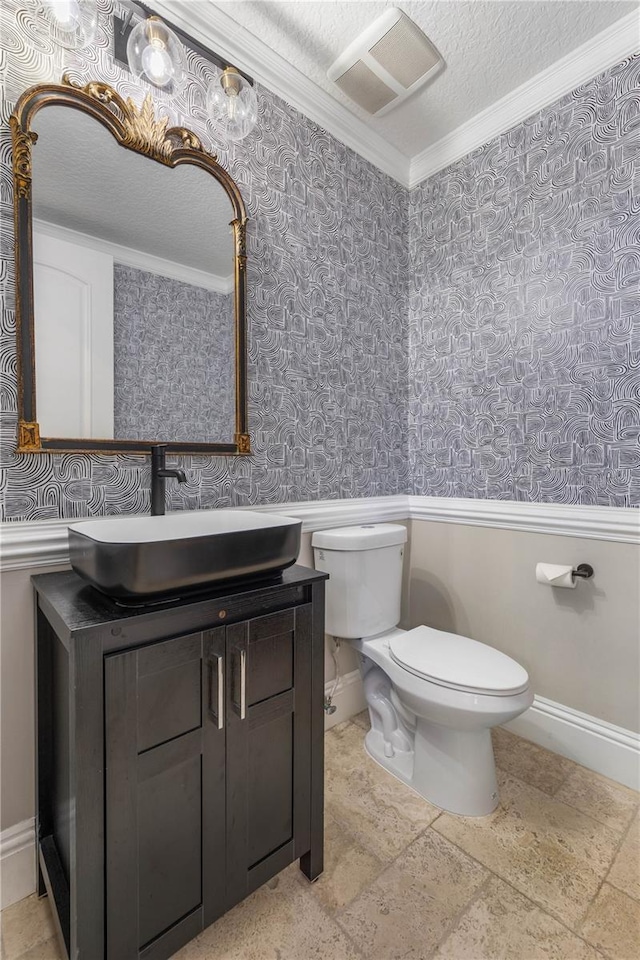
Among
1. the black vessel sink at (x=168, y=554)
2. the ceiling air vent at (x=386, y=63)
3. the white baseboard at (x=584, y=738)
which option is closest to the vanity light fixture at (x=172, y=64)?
the ceiling air vent at (x=386, y=63)

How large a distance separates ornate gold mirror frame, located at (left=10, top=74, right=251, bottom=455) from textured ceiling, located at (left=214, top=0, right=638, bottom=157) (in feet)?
1.68

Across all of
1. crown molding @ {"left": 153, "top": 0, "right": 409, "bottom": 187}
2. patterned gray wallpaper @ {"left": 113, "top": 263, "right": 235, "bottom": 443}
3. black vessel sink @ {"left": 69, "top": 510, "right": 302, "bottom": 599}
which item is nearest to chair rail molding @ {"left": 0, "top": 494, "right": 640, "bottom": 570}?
black vessel sink @ {"left": 69, "top": 510, "right": 302, "bottom": 599}

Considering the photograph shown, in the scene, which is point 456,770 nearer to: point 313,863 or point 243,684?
point 313,863

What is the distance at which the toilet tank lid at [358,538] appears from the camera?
169 centimetres

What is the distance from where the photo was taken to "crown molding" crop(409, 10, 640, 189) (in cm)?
157

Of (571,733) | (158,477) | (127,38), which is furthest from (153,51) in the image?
(571,733)

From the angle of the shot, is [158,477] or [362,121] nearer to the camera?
[158,477]

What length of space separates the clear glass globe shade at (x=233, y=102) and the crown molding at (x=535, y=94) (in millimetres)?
1063

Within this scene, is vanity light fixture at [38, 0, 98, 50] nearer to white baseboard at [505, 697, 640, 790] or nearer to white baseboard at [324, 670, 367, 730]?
white baseboard at [324, 670, 367, 730]

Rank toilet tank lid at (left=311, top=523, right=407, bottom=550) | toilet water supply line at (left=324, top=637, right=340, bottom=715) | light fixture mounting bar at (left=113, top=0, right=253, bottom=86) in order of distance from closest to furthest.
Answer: light fixture mounting bar at (left=113, top=0, right=253, bottom=86) < toilet tank lid at (left=311, top=523, right=407, bottom=550) < toilet water supply line at (left=324, top=637, right=340, bottom=715)

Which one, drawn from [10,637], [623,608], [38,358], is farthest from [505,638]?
[38,358]

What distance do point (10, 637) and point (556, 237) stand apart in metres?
2.26

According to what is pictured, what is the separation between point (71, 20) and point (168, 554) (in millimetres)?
1357

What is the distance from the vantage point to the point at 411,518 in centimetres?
225
